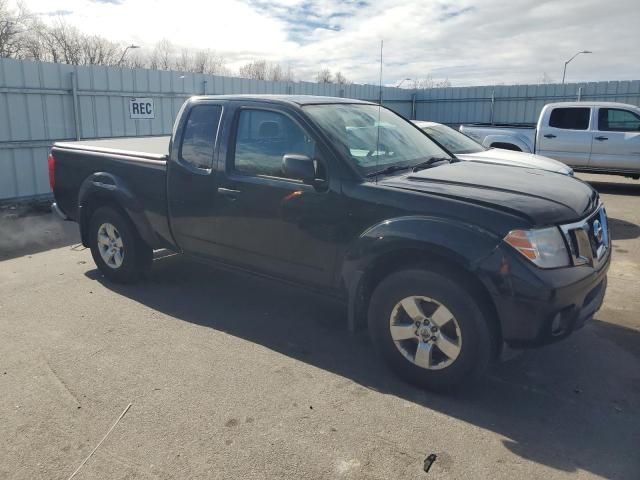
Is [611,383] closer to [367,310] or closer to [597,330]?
[597,330]

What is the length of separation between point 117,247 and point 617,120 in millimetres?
10666

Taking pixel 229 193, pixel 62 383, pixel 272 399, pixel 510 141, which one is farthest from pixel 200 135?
pixel 510 141

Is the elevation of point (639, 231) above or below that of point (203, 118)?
below

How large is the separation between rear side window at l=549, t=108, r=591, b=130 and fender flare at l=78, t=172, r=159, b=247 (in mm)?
9919

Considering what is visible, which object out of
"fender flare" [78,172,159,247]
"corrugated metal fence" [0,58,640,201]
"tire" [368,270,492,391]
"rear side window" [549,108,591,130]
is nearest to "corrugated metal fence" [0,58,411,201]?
"corrugated metal fence" [0,58,640,201]

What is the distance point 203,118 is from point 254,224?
3.77ft

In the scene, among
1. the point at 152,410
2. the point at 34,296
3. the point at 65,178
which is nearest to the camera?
the point at 152,410

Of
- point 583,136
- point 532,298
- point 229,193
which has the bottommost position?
point 532,298

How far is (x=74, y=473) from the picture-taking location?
274cm

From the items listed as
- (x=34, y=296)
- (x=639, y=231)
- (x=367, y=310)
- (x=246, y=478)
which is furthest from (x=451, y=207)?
(x=639, y=231)

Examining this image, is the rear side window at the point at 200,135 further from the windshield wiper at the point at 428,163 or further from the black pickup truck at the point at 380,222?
the windshield wiper at the point at 428,163

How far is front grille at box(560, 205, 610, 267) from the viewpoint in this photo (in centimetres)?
325

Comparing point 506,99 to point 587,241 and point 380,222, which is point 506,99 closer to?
point 587,241

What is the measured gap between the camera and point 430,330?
134 inches
